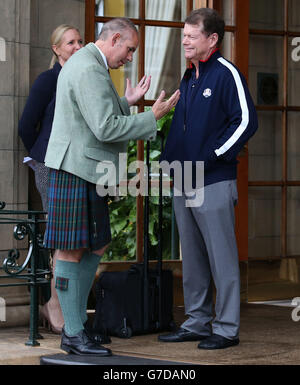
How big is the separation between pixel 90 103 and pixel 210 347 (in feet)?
4.02

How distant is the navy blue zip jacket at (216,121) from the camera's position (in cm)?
359

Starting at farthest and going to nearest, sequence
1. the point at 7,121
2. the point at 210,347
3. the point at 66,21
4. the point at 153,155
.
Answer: the point at 153,155, the point at 66,21, the point at 7,121, the point at 210,347

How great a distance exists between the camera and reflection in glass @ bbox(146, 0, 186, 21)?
4.88 meters

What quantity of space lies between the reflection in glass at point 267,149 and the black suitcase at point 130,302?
5.07 feet

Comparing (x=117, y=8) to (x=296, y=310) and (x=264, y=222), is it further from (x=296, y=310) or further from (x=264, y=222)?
(x=296, y=310)

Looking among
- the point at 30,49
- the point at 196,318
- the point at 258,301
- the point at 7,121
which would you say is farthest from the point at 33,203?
the point at 258,301

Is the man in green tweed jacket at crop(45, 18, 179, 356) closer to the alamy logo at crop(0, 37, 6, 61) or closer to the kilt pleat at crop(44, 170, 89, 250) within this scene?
the kilt pleat at crop(44, 170, 89, 250)

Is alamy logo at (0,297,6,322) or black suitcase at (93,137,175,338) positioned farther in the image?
alamy logo at (0,297,6,322)

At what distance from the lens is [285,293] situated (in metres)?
5.21

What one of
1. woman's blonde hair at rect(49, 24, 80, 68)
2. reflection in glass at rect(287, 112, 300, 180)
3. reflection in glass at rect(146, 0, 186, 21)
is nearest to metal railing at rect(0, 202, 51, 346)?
woman's blonde hair at rect(49, 24, 80, 68)

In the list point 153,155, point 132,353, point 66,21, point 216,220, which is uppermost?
point 66,21

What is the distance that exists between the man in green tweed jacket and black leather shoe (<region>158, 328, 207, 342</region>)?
46 centimetres

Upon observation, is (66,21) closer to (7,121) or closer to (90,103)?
(7,121)

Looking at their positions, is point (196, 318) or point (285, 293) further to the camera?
point (285, 293)
